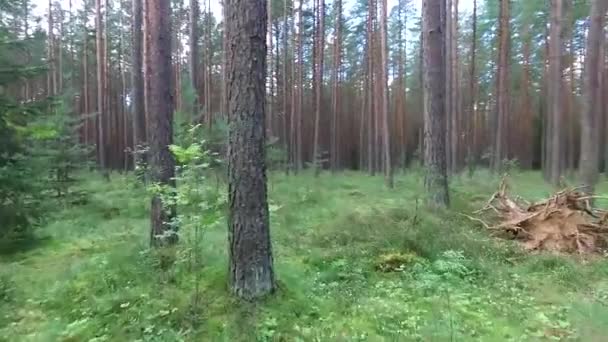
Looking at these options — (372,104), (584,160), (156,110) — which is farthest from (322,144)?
(156,110)

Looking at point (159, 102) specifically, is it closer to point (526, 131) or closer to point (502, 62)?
point (502, 62)

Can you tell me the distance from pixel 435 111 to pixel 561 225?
306cm

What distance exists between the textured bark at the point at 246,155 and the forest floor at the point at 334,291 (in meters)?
0.30

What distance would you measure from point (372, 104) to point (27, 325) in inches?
860

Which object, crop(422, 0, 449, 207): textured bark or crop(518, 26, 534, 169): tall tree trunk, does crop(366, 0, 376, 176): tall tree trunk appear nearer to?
crop(518, 26, 534, 169): tall tree trunk

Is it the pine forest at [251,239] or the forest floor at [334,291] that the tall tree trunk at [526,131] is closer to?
the pine forest at [251,239]

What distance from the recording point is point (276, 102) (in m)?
27.8

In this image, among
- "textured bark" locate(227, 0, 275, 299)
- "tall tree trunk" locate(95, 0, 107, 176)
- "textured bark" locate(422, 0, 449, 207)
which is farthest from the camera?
"tall tree trunk" locate(95, 0, 107, 176)

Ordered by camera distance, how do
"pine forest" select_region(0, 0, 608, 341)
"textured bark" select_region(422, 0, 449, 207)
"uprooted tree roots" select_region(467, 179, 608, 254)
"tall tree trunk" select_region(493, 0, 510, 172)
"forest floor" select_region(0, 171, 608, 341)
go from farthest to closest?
"tall tree trunk" select_region(493, 0, 510, 172), "textured bark" select_region(422, 0, 449, 207), "uprooted tree roots" select_region(467, 179, 608, 254), "pine forest" select_region(0, 0, 608, 341), "forest floor" select_region(0, 171, 608, 341)

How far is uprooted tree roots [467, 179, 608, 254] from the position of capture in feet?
22.3

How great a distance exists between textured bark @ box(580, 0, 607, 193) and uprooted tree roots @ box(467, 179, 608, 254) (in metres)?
0.81

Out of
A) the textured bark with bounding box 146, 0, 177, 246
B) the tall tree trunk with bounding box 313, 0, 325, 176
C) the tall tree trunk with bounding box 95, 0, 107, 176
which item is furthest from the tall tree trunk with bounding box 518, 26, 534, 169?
the textured bark with bounding box 146, 0, 177, 246

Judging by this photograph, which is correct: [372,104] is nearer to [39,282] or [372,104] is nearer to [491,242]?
[491,242]

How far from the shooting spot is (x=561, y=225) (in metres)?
7.15
